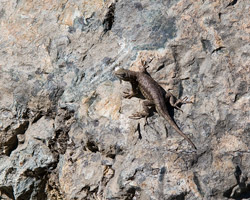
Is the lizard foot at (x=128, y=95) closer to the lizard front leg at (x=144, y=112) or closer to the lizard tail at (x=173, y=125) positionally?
the lizard front leg at (x=144, y=112)

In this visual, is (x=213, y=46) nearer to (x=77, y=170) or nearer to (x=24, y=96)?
(x=77, y=170)

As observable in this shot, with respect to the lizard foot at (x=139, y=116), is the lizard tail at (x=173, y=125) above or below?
below

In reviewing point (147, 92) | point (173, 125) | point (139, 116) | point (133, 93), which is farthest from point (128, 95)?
point (173, 125)

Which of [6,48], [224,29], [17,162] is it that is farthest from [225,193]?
[6,48]

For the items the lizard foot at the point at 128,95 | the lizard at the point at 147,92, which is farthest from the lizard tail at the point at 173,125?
the lizard foot at the point at 128,95

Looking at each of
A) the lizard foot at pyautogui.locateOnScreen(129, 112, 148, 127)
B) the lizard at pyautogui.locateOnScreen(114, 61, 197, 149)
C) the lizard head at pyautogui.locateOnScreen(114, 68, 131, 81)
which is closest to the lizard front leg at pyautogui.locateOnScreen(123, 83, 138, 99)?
the lizard at pyautogui.locateOnScreen(114, 61, 197, 149)

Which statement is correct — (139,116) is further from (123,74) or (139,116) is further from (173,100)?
(123,74)
